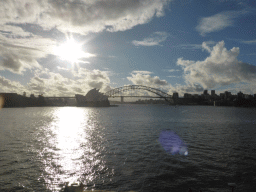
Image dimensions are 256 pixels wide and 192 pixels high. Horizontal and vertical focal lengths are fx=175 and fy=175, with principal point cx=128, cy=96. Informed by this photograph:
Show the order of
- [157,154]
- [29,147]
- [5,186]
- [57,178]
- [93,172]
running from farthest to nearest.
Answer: [29,147] < [157,154] < [93,172] < [57,178] < [5,186]

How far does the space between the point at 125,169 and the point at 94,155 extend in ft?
21.0

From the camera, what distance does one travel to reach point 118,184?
13.9 meters

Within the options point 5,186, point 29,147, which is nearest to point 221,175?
point 5,186

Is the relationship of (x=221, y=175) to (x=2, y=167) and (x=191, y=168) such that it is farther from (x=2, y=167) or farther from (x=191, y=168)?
(x=2, y=167)

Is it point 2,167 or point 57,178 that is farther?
point 2,167

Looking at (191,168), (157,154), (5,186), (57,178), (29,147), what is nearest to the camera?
(5,186)

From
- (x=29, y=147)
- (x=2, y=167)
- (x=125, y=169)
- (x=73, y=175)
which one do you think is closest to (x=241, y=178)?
(x=125, y=169)

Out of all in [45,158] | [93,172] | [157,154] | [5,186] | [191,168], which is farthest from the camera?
[157,154]

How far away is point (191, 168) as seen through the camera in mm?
17562

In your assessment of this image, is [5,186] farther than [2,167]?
No

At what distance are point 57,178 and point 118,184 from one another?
18.4 feet

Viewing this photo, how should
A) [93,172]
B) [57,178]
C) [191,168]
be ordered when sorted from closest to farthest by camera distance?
1. [57,178]
2. [93,172]
3. [191,168]

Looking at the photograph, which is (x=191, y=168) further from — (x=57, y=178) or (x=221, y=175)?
(x=57, y=178)

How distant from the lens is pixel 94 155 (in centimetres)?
2214
